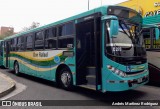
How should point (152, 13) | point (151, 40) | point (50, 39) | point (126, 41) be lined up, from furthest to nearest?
point (152, 13), point (50, 39), point (151, 40), point (126, 41)

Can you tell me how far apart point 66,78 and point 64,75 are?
200mm

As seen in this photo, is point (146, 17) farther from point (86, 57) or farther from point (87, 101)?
point (87, 101)

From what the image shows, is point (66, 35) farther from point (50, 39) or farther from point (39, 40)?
point (39, 40)

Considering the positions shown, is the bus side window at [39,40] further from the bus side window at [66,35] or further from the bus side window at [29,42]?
the bus side window at [66,35]

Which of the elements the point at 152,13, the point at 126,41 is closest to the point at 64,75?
the point at 126,41

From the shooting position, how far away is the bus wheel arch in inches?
343

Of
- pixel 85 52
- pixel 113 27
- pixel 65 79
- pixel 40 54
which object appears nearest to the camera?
pixel 113 27

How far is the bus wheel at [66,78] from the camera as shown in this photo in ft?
28.6

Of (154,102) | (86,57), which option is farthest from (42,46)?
(154,102)

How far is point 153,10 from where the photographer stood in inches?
400

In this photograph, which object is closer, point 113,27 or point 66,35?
point 113,27

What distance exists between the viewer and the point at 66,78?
8898 millimetres

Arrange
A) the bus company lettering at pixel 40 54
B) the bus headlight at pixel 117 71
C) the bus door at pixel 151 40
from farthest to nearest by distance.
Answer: the bus company lettering at pixel 40 54 → the bus door at pixel 151 40 → the bus headlight at pixel 117 71

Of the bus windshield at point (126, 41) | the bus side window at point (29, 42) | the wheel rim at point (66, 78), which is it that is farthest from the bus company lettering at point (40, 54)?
the bus windshield at point (126, 41)
